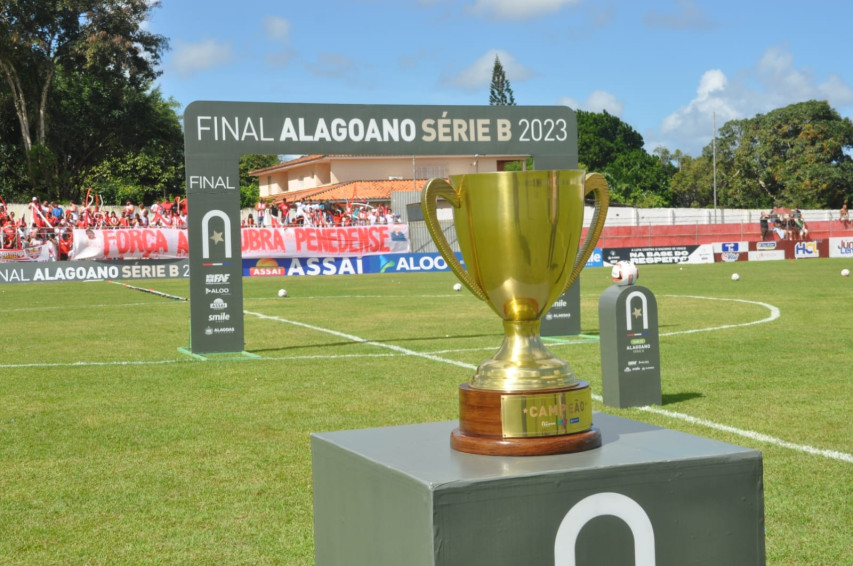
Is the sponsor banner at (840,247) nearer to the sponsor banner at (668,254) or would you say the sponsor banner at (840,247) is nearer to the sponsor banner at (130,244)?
the sponsor banner at (668,254)

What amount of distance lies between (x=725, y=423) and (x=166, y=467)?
4051 mm

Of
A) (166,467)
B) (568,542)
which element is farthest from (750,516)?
(166,467)

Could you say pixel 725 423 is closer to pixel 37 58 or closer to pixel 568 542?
pixel 568 542

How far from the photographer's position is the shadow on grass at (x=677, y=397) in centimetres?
859

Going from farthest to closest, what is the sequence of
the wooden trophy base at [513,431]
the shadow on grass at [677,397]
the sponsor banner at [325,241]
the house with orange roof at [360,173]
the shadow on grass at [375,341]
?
the house with orange roof at [360,173] → the sponsor banner at [325,241] → the shadow on grass at [375,341] → the shadow on grass at [677,397] → the wooden trophy base at [513,431]

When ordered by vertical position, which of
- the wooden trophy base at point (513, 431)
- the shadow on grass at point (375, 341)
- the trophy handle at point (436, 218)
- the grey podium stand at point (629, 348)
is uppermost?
the trophy handle at point (436, 218)

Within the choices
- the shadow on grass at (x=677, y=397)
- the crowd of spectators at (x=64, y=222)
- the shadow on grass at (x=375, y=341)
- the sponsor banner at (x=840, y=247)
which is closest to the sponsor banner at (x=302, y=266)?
the crowd of spectators at (x=64, y=222)

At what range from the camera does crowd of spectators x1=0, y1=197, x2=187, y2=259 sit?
34469mm

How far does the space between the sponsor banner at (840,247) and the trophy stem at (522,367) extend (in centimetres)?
4746

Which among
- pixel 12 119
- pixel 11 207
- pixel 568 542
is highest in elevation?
pixel 12 119

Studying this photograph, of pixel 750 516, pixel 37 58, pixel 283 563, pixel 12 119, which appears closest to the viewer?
pixel 750 516

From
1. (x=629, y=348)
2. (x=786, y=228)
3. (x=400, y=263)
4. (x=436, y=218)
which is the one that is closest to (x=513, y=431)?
(x=436, y=218)

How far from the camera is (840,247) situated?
46500 millimetres

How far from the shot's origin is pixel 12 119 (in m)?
52.4
